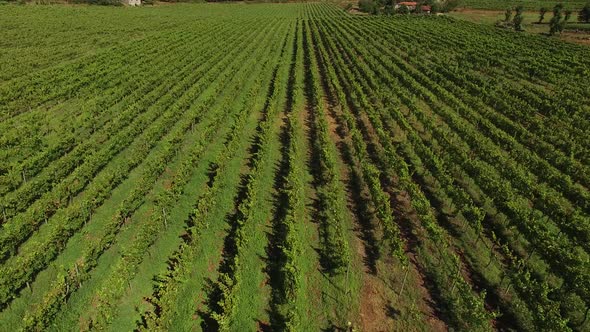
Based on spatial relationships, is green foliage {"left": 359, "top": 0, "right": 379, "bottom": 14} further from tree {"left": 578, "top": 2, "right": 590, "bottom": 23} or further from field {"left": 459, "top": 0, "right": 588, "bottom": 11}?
tree {"left": 578, "top": 2, "right": 590, "bottom": 23}

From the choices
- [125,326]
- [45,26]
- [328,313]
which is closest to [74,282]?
[125,326]

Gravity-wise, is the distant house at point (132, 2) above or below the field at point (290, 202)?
above

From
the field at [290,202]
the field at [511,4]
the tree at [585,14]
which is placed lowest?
the field at [290,202]

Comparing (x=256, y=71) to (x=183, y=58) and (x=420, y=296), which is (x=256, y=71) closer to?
(x=183, y=58)

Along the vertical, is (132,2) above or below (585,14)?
above

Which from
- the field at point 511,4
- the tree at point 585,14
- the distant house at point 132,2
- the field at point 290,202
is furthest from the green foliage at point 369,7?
the field at point 290,202

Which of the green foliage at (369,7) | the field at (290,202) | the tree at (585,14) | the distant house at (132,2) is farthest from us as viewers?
the distant house at (132,2)

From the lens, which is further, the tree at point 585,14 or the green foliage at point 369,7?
the green foliage at point 369,7

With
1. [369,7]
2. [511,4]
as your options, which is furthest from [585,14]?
[369,7]

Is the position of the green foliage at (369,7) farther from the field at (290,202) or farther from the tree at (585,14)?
the field at (290,202)

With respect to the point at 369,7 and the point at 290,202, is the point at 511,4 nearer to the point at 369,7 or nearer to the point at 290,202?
the point at 369,7
